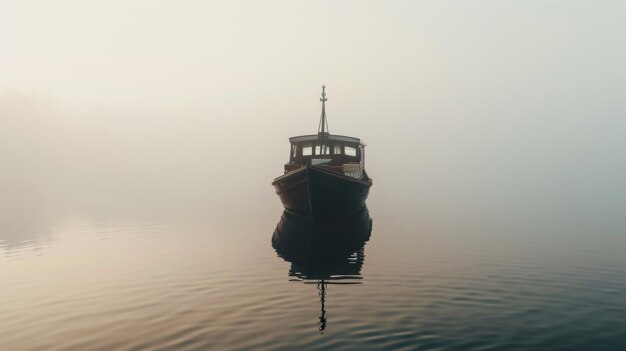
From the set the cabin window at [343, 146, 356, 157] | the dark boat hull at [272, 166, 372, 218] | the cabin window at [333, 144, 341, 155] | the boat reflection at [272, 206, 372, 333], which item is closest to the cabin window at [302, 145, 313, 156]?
the cabin window at [333, 144, 341, 155]

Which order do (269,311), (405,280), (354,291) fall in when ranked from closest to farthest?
1. (269,311)
2. (354,291)
3. (405,280)

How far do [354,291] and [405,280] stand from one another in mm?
2689

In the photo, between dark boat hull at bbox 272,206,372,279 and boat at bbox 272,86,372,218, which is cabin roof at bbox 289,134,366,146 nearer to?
boat at bbox 272,86,372,218

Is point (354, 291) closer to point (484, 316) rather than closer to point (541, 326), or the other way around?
point (484, 316)

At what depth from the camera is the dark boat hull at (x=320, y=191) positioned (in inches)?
1166

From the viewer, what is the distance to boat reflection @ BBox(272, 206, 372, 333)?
18.1 meters

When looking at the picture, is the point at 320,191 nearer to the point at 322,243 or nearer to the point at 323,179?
the point at 323,179

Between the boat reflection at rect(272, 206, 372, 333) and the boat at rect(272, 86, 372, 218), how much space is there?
3.44 ft

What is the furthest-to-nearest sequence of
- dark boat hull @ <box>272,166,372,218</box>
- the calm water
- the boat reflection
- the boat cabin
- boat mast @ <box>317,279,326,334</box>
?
1. the boat cabin
2. dark boat hull @ <box>272,166,372,218</box>
3. the boat reflection
4. boat mast @ <box>317,279,326,334</box>
5. the calm water

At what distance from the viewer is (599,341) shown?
35.0 ft

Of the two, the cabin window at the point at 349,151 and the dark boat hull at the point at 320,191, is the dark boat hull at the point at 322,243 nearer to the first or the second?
the dark boat hull at the point at 320,191

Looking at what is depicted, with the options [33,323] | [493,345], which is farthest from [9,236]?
[493,345]

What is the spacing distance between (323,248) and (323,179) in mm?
6175

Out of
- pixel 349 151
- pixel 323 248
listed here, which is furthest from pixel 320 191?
pixel 349 151
